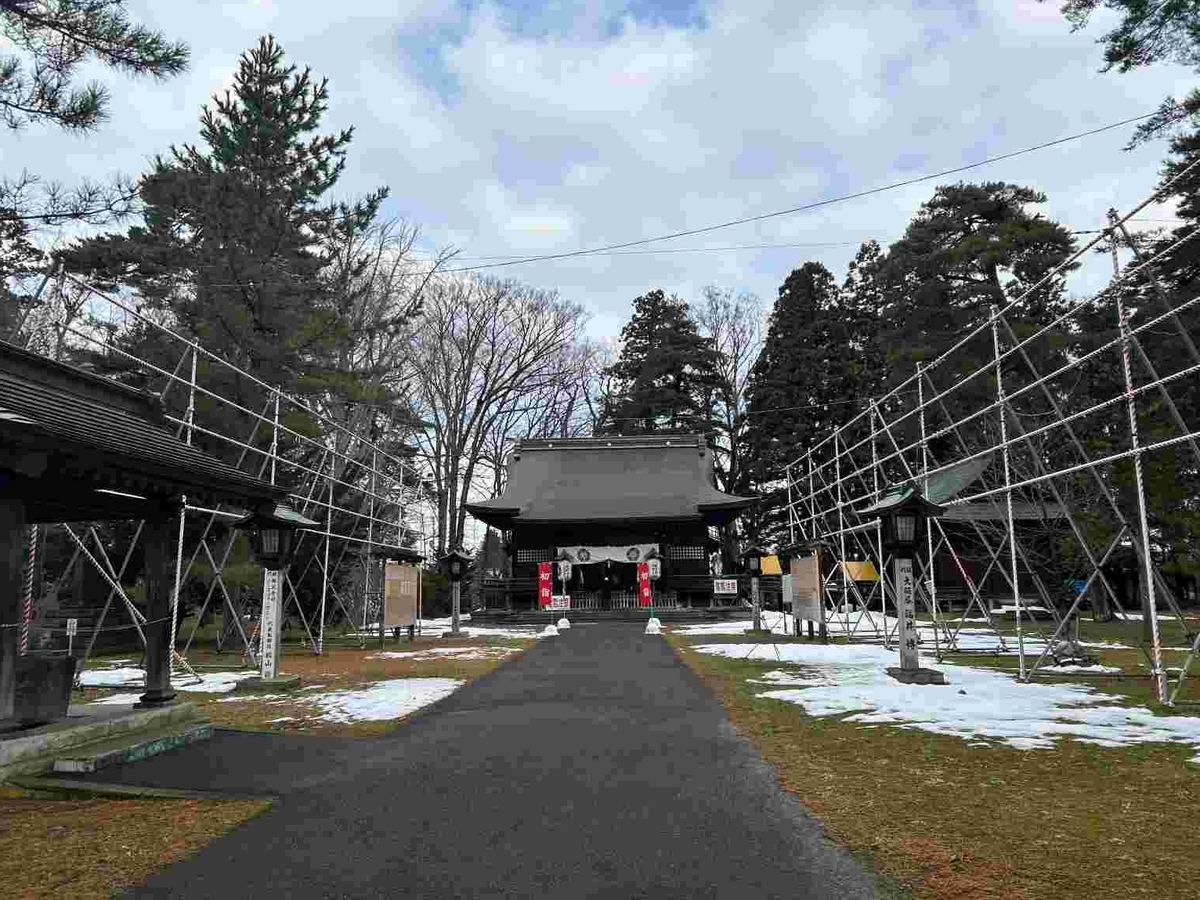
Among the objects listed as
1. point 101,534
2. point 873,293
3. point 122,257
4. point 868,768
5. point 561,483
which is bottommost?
point 868,768

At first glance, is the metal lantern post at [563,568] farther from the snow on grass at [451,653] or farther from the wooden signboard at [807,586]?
the wooden signboard at [807,586]

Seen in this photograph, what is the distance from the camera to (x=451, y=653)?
14.7 meters

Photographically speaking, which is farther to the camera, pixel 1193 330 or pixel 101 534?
pixel 101 534

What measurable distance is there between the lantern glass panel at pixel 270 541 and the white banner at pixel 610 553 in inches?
694

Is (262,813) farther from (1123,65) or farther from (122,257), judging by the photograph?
(122,257)

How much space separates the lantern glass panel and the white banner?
57.9 feet

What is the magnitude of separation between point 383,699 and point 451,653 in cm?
614

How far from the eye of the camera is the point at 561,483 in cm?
3053

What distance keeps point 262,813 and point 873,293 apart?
37.6m

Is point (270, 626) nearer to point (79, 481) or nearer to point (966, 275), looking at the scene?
point (79, 481)

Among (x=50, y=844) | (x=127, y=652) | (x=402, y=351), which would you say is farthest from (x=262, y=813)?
(x=402, y=351)

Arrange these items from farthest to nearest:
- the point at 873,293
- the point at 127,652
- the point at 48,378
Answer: the point at 873,293, the point at 127,652, the point at 48,378

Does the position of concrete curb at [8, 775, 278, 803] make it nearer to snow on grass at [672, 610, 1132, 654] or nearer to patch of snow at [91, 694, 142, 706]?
patch of snow at [91, 694, 142, 706]

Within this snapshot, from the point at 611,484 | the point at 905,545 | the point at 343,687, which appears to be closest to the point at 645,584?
the point at 611,484
